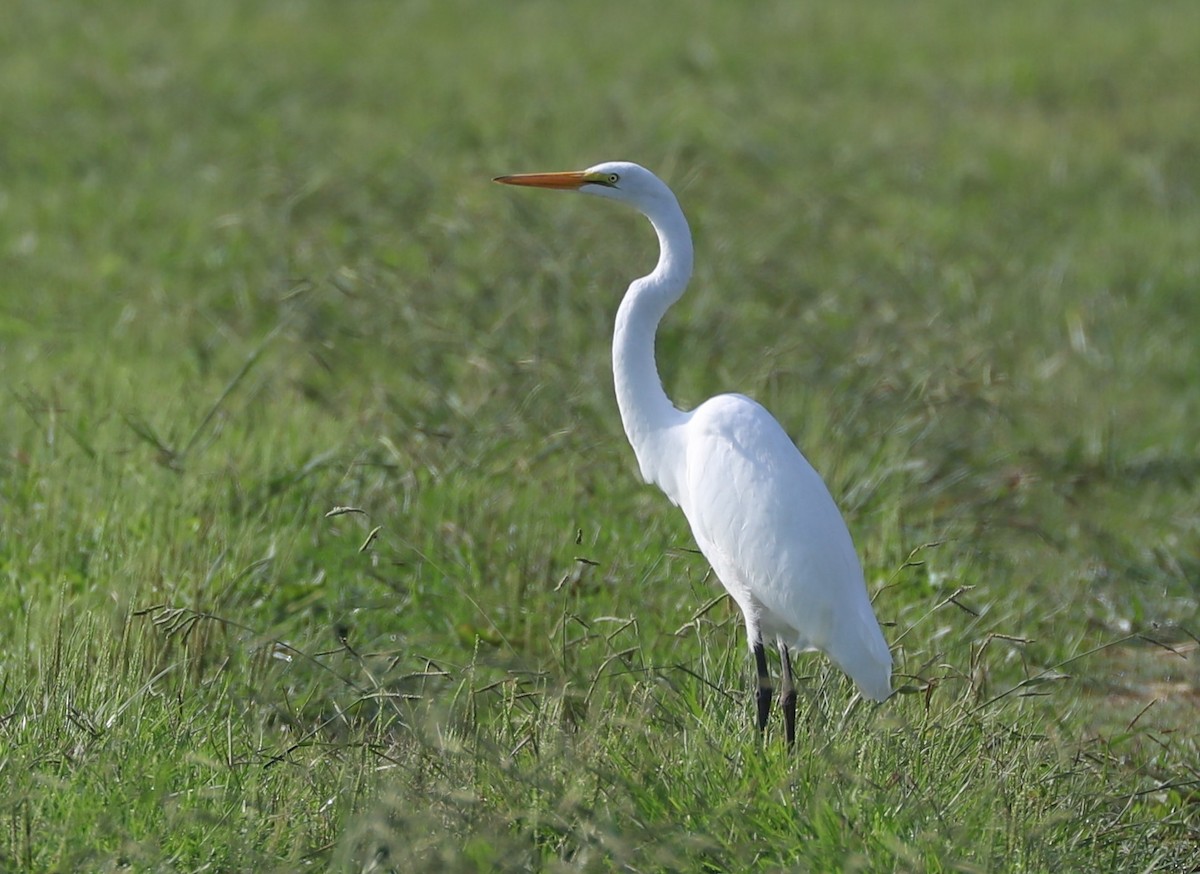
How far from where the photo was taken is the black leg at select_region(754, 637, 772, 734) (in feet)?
10.0

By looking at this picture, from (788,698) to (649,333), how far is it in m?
0.79

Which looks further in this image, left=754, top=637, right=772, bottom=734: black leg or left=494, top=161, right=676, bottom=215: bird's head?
left=494, top=161, right=676, bottom=215: bird's head

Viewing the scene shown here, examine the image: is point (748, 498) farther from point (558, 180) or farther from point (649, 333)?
point (558, 180)

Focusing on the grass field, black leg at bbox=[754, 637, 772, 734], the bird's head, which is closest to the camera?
the grass field

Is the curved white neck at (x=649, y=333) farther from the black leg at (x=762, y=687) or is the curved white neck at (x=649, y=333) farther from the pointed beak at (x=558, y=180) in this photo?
the black leg at (x=762, y=687)

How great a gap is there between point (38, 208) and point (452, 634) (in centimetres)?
432

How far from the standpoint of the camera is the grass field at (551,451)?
2.60 metres

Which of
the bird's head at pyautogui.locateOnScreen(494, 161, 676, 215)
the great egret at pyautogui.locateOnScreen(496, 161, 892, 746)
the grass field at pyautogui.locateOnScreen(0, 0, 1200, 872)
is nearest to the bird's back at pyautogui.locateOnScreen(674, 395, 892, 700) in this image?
the great egret at pyautogui.locateOnScreen(496, 161, 892, 746)

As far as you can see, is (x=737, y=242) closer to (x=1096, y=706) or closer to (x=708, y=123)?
(x=708, y=123)

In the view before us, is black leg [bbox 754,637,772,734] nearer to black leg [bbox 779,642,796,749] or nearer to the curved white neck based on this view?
black leg [bbox 779,642,796,749]

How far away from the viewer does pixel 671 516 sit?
14.1ft

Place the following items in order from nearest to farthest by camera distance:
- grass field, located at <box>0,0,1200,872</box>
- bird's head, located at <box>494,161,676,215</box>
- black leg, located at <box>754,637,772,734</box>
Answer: grass field, located at <box>0,0,1200,872</box>
black leg, located at <box>754,637,772,734</box>
bird's head, located at <box>494,161,676,215</box>

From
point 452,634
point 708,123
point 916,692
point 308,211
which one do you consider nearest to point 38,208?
point 308,211

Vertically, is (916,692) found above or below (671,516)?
above
